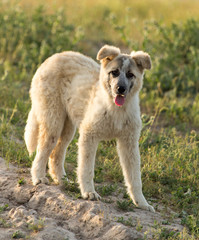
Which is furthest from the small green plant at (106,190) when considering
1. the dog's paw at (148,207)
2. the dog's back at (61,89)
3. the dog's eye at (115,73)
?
the dog's eye at (115,73)

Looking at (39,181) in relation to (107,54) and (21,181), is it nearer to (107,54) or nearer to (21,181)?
(21,181)

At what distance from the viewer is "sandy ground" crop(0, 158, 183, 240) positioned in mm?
4730

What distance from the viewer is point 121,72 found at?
5309 millimetres

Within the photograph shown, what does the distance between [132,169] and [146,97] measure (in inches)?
169

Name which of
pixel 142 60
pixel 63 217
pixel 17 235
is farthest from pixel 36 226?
pixel 142 60

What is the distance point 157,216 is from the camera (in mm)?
5492

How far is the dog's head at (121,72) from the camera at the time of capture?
525 centimetres

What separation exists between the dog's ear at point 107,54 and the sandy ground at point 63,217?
172 cm

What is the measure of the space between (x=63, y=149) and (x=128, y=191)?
1.18m

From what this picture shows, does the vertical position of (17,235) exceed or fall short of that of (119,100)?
it falls short

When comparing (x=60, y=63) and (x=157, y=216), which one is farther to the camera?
(x=60, y=63)

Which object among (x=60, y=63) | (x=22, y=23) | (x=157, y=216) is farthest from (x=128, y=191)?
(x=22, y=23)

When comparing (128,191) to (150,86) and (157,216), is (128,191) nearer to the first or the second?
(157,216)

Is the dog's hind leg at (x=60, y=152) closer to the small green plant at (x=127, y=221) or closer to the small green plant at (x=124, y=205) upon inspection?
the small green plant at (x=124, y=205)
